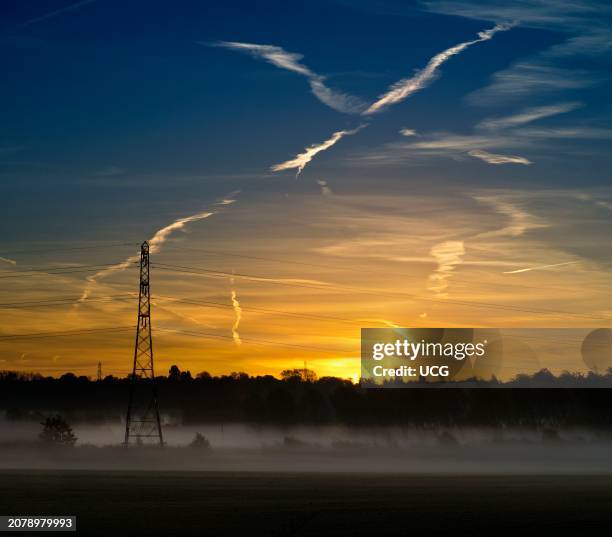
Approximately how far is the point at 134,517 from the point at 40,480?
218ft

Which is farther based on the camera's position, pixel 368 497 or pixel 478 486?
pixel 478 486

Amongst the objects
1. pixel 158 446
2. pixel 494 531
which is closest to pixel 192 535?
pixel 494 531

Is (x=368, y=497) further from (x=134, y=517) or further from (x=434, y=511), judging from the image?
(x=134, y=517)

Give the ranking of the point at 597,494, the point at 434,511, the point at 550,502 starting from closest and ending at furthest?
the point at 434,511 → the point at 550,502 → the point at 597,494

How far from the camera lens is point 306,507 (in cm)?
10031

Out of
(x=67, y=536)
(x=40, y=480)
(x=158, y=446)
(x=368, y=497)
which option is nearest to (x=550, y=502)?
(x=368, y=497)

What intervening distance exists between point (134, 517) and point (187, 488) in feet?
147

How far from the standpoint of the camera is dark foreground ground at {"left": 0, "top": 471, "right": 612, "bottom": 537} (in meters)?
80.5

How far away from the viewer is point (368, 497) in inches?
4631

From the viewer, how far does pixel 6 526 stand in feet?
257

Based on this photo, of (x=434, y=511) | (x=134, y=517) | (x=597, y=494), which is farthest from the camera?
(x=597, y=494)

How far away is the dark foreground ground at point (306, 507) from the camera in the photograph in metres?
80.5

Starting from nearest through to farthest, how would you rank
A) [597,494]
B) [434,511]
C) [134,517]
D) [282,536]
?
[282,536]
[134,517]
[434,511]
[597,494]

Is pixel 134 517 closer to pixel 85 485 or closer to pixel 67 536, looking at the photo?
pixel 67 536
